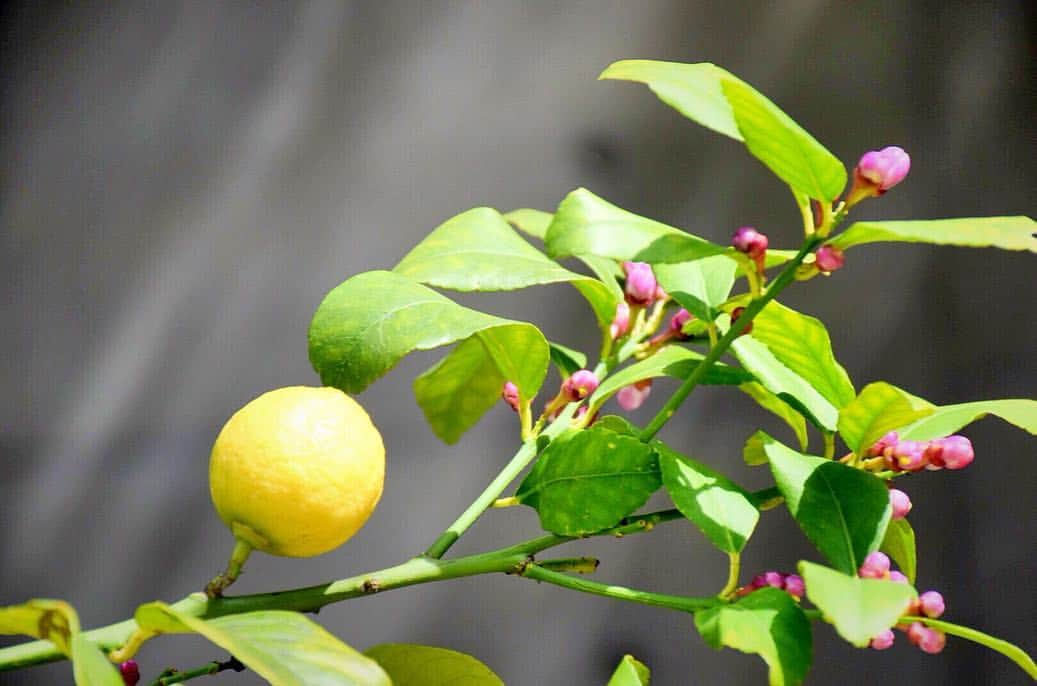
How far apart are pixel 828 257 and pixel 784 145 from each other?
6cm

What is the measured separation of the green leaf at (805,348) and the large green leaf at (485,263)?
92mm

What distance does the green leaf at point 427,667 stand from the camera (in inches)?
20.1

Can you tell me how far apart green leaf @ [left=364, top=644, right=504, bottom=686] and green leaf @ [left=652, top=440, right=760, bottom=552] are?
16 cm

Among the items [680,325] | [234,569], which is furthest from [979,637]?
[234,569]

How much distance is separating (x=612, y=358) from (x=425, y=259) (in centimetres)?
15

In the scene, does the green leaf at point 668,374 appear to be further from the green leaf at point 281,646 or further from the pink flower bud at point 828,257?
the green leaf at point 281,646

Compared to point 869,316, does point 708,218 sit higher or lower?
higher

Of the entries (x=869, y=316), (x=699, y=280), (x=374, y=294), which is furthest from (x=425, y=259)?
(x=869, y=316)

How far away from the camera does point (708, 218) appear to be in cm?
113

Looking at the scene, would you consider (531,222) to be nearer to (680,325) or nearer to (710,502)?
(680,325)

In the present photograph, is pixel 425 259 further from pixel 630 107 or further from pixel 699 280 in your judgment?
pixel 630 107

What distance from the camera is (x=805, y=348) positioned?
52 centimetres

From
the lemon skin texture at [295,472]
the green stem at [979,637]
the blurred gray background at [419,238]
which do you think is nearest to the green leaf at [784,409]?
the green stem at [979,637]

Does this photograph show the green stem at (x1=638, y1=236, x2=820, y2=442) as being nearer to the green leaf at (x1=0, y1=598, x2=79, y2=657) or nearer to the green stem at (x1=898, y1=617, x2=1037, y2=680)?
the green stem at (x1=898, y1=617, x2=1037, y2=680)
